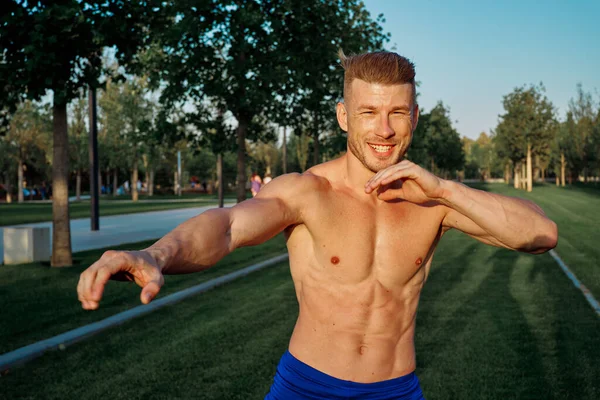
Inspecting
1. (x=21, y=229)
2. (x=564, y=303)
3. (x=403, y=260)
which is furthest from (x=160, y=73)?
(x=403, y=260)

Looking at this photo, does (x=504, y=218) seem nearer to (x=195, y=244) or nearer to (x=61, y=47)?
(x=195, y=244)

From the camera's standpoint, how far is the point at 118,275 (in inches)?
74.2

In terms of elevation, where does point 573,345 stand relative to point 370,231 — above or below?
below

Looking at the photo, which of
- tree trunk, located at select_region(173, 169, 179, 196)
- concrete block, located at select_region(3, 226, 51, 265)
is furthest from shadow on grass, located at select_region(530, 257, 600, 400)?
tree trunk, located at select_region(173, 169, 179, 196)

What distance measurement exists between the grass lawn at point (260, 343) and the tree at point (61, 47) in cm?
262

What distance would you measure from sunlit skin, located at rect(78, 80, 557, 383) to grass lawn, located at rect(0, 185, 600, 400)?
303 centimetres

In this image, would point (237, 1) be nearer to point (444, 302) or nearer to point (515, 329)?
point (444, 302)

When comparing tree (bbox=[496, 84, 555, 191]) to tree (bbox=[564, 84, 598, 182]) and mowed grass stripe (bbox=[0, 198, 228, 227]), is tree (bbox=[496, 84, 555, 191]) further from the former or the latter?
mowed grass stripe (bbox=[0, 198, 228, 227])

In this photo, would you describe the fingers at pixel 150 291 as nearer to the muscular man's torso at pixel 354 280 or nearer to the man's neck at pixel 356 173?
the muscular man's torso at pixel 354 280

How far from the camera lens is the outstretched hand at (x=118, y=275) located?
5.84ft

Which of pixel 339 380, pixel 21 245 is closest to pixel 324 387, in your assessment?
pixel 339 380

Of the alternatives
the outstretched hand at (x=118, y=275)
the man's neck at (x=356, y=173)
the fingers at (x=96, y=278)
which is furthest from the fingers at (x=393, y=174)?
the fingers at (x=96, y=278)

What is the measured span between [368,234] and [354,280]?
214 mm

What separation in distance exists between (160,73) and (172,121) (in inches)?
93.7
